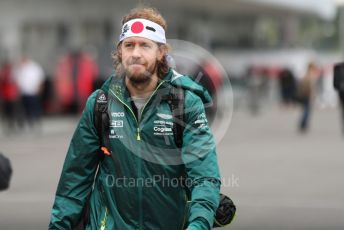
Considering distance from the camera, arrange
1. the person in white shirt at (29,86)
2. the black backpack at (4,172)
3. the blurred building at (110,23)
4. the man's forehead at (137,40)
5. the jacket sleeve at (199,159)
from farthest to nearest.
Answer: the blurred building at (110,23) → the person in white shirt at (29,86) → the black backpack at (4,172) → the man's forehead at (137,40) → the jacket sleeve at (199,159)

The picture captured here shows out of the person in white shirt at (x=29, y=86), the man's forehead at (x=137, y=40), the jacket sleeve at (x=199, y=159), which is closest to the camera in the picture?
the jacket sleeve at (x=199, y=159)

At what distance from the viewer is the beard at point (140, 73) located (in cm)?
423

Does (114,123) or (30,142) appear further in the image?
(30,142)

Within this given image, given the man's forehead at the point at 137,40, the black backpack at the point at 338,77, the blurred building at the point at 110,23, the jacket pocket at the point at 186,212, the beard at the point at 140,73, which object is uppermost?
the blurred building at the point at 110,23

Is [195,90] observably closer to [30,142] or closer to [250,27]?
[30,142]

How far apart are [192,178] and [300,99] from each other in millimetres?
22306

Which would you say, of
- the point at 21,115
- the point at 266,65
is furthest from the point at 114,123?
the point at 266,65

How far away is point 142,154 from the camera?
4258 mm

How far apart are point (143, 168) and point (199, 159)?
0.83ft

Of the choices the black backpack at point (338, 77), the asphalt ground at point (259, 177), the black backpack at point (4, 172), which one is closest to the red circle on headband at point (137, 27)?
the black backpack at point (4, 172)

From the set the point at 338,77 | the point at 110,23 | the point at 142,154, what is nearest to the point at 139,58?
the point at 142,154

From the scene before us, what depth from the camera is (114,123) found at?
432 centimetres

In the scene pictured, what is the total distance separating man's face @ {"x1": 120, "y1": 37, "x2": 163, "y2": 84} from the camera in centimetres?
422

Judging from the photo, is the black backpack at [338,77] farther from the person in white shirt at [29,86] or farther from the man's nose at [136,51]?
the person in white shirt at [29,86]
